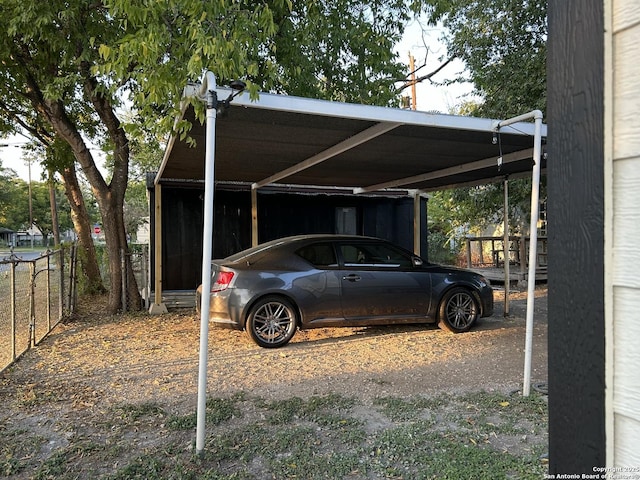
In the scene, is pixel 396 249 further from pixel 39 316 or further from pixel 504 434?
pixel 39 316

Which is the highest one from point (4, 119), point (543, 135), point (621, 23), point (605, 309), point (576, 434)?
point (4, 119)

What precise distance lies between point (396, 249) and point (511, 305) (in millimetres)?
3982

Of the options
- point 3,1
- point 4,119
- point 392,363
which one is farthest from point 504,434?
point 4,119

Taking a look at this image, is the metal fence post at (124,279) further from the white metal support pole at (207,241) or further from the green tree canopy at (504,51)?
the green tree canopy at (504,51)

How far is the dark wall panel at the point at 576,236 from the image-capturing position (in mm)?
1199

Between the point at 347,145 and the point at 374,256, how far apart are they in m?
1.73

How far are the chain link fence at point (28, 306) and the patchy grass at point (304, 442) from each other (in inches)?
88.5

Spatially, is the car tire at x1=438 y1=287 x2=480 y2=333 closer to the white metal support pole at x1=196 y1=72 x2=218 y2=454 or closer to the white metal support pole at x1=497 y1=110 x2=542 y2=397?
the white metal support pole at x1=497 y1=110 x2=542 y2=397

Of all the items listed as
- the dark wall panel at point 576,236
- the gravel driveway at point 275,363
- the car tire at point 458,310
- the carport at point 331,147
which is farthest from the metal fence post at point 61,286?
the dark wall panel at point 576,236

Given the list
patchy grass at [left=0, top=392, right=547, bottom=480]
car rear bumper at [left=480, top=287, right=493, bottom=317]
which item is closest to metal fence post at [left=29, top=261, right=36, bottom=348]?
patchy grass at [left=0, top=392, right=547, bottom=480]

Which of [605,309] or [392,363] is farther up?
[605,309]

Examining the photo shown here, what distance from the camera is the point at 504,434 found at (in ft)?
11.4

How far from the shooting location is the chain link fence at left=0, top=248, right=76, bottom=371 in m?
5.45

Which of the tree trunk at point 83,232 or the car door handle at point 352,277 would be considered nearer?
the car door handle at point 352,277
